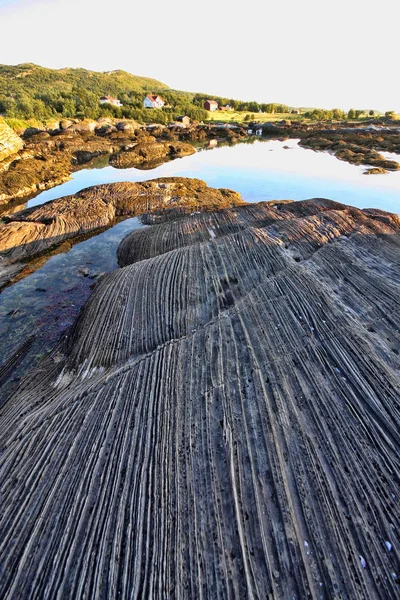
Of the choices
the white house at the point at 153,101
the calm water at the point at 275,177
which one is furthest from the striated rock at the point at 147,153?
the white house at the point at 153,101

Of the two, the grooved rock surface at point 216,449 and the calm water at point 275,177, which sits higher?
the grooved rock surface at point 216,449

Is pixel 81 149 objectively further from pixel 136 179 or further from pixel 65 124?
pixel 136 179

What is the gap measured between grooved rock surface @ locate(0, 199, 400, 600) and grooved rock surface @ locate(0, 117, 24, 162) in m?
44.8

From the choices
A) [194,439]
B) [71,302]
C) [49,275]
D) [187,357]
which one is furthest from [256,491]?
[49,275]

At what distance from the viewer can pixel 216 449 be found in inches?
294

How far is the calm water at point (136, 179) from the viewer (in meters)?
15.4

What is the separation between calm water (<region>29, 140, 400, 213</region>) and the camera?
122 feet

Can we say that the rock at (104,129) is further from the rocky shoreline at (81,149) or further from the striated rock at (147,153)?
the striated rock at (147,153)

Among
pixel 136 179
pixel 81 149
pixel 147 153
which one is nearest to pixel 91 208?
pixel 136 179

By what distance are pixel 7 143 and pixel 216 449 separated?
5641 cm

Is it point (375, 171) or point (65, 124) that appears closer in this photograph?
point (375, 171)

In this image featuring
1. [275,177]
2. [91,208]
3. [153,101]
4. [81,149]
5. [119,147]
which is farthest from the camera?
[153,101]

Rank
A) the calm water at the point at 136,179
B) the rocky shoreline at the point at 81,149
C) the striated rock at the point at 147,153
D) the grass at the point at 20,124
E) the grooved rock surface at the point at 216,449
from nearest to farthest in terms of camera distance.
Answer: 1. the grooved rock surface at the point at 216,449
2. the calm water at the point at 136,179
3. the rocky shoreline at the point at 81,149
4. the striated rock at the point at 147,153
5. the grass at the point at 20,124

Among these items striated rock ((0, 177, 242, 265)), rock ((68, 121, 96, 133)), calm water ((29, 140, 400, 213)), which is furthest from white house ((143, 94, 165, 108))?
striated rock ((0, 177, 242, 265))
